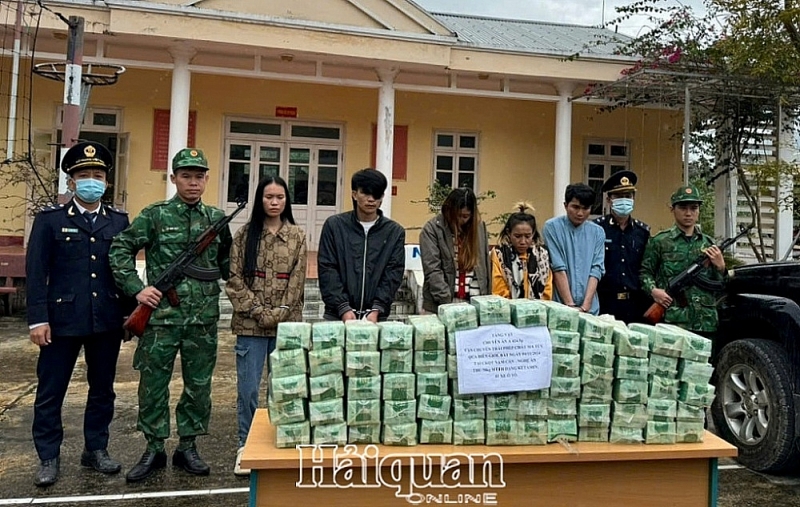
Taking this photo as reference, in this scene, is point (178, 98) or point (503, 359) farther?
point (178, 98)

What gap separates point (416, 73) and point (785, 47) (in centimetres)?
548

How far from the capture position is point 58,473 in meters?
3.56

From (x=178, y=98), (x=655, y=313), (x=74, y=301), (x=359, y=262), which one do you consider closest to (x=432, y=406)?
(x=359, y=262)

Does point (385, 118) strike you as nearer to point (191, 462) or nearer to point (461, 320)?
point (191, 462)

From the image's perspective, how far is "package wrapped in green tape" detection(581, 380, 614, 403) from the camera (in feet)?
8.08

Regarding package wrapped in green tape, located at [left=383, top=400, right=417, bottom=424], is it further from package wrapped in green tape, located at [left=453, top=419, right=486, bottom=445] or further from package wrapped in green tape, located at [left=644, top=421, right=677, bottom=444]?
package wrapped in green tape, located at [left=644, top=421, right=677, bottom=444]

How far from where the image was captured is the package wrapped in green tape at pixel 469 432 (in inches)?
94.7

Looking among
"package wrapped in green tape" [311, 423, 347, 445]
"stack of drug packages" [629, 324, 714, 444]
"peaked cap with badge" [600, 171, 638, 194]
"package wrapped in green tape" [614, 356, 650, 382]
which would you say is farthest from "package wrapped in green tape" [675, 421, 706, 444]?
"peaked cap with badge" [600, 171, 638, 194]

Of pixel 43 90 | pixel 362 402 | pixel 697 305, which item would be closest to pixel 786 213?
pixel 697 305

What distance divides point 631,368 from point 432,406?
30.6 inches

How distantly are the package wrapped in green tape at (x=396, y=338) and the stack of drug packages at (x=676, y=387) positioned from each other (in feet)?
3.05

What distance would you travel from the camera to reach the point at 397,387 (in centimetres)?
238

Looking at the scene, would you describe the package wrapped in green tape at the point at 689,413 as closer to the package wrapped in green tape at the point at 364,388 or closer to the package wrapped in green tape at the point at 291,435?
the package wrapped in green tape at the point at 364,388

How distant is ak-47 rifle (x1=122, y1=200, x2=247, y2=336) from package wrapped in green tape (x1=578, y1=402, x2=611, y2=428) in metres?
2.03
